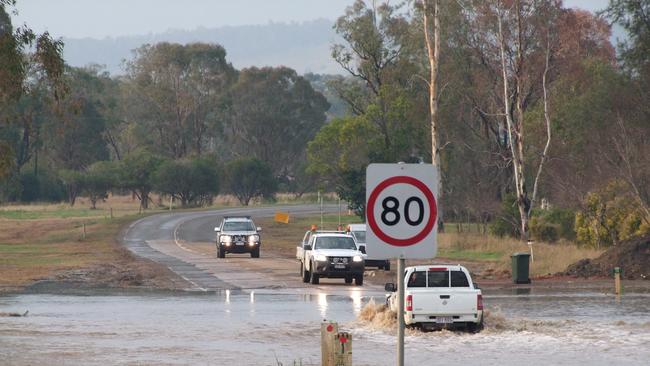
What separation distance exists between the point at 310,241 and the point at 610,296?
10.4 m

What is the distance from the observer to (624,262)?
142 ft

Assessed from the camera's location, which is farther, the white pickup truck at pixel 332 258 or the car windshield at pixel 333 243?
the car windshield at pixel 333 243

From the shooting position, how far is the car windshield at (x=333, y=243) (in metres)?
40.9

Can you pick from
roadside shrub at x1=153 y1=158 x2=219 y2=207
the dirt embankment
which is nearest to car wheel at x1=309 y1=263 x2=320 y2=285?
the dirt embankment

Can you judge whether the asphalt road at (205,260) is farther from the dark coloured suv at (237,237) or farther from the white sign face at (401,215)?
the white sign face at (401,215)

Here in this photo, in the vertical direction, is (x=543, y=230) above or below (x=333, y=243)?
above

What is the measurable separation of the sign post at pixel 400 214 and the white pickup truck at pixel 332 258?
30.0 m

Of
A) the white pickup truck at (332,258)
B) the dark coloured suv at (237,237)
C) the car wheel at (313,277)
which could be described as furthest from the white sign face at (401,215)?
the dark coloured suv at (237,237)

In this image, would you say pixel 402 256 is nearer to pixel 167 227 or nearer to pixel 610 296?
pixel 610 296

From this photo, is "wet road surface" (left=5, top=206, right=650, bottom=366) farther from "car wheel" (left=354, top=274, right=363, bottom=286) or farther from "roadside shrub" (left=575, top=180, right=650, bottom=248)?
"roadside shrub" (left=575, top=180, right=650, bottom=248)

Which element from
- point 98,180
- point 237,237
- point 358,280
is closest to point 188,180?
point 98,180

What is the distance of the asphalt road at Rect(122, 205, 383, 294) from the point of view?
40.1 metres

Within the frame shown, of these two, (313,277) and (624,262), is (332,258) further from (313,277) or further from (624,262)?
(624,262)

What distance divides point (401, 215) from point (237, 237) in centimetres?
4510
